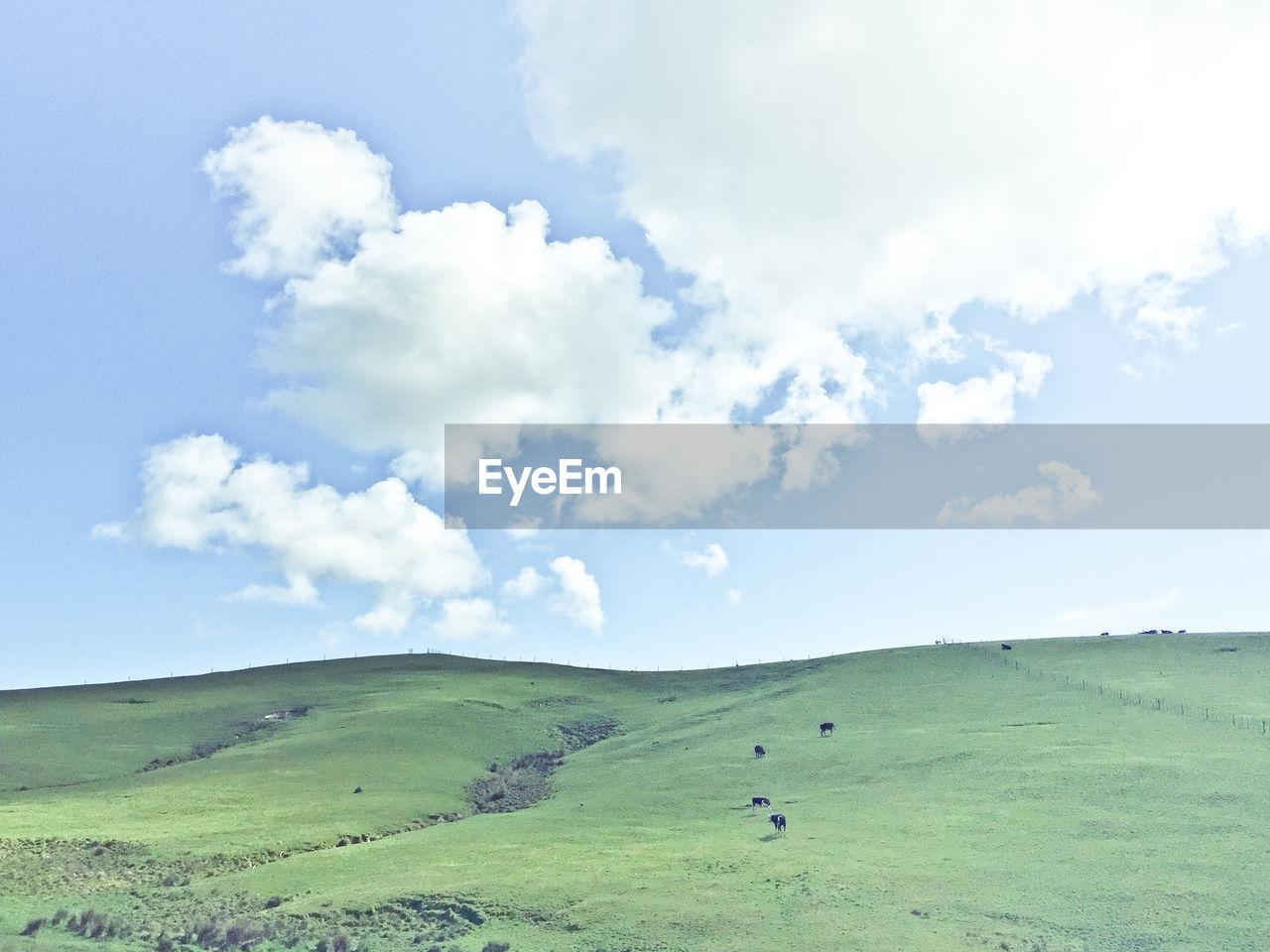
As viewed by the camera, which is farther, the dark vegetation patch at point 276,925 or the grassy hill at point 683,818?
the dark vegetation patch at point 276,925

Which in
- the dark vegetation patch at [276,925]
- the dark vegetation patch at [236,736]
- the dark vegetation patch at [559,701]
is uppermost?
the dark vegetation patch at [559,701]

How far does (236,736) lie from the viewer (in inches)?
3100

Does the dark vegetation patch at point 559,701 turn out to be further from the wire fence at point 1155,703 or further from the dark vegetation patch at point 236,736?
the wire fence at point 1155,703

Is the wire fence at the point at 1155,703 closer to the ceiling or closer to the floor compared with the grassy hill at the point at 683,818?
closer to the ceiling

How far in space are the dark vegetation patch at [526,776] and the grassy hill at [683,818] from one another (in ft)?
1.29

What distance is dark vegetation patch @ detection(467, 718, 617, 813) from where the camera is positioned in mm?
56250

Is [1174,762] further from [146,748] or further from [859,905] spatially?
[146,748]

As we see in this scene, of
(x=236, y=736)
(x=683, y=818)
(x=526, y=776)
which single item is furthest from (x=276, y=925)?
(x=236, y=736)

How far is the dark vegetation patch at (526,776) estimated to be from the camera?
5625cm

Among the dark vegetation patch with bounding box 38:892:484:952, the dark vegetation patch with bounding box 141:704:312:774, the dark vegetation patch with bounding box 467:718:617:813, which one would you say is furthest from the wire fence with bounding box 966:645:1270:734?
the dark vegetation patch with bounding box 141:704:312:774

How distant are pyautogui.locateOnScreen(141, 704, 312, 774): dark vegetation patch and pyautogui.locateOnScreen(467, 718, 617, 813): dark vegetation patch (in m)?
24.2

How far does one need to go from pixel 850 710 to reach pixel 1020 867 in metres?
37.3

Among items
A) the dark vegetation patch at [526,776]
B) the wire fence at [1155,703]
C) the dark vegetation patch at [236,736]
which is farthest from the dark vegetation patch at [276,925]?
the wire fence at [1155,703]

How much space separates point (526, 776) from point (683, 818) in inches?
804
